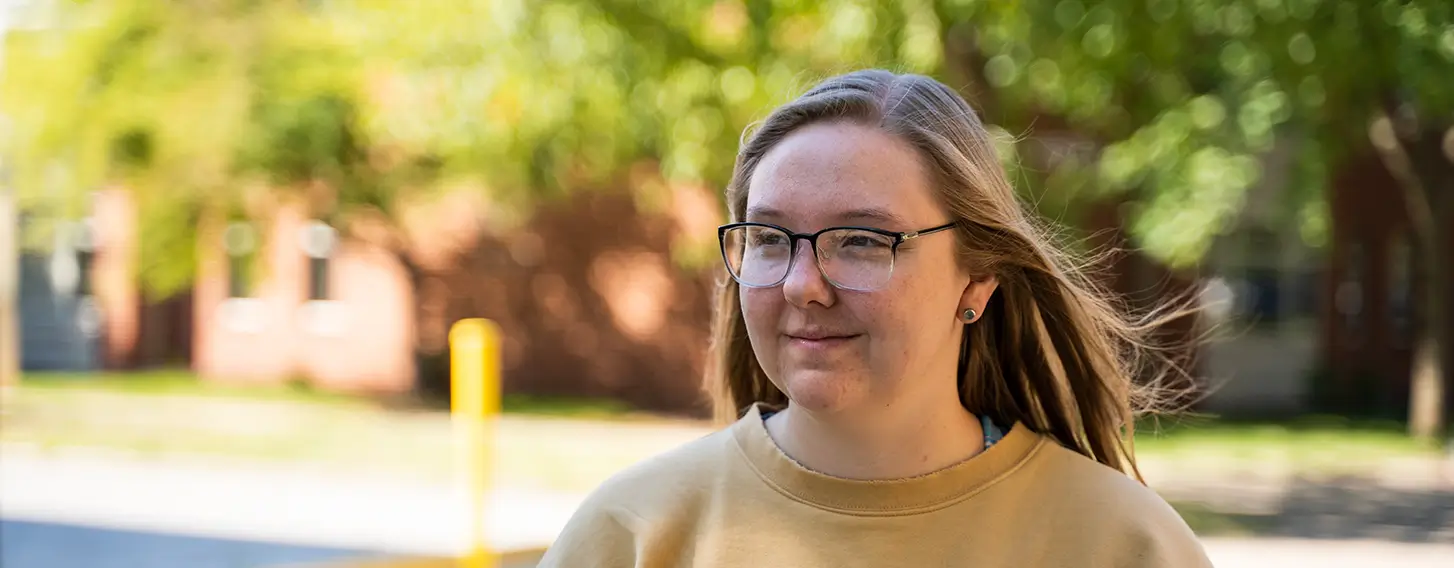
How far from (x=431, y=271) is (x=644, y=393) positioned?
356 centimetres

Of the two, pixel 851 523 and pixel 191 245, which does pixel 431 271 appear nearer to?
pixel 191 245

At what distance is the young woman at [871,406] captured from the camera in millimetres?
1735

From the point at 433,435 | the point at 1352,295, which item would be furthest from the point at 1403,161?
the point at 433,435

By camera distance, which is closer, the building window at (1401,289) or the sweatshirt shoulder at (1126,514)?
the sweatshirt shoulder at (1126,514)

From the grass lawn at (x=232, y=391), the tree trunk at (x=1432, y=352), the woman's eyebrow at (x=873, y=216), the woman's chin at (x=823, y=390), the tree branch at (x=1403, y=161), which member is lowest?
the grass lawn at (x=232, y=391)

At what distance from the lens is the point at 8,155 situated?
17.5 m

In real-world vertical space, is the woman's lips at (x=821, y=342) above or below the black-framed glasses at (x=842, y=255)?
below

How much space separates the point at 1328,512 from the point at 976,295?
984 centimetres

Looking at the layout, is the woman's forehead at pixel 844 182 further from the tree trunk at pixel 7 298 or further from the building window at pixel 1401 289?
the building window at pixel 1401 289

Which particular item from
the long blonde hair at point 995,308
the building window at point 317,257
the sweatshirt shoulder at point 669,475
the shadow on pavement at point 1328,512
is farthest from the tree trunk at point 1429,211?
the building window at point 317,257

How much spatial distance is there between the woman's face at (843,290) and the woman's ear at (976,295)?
0.12m

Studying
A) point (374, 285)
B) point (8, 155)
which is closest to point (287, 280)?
point (374, 285)

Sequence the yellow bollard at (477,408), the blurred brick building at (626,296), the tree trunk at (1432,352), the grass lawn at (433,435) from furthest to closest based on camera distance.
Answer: the blurred brick building at (626,296) → the tree trunk at (1432,352) → the grass lawn at (433,435) → the yellow bollard at (477,408)

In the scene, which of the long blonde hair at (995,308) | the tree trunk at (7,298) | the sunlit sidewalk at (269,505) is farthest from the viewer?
the tree trunk at (7,298)
